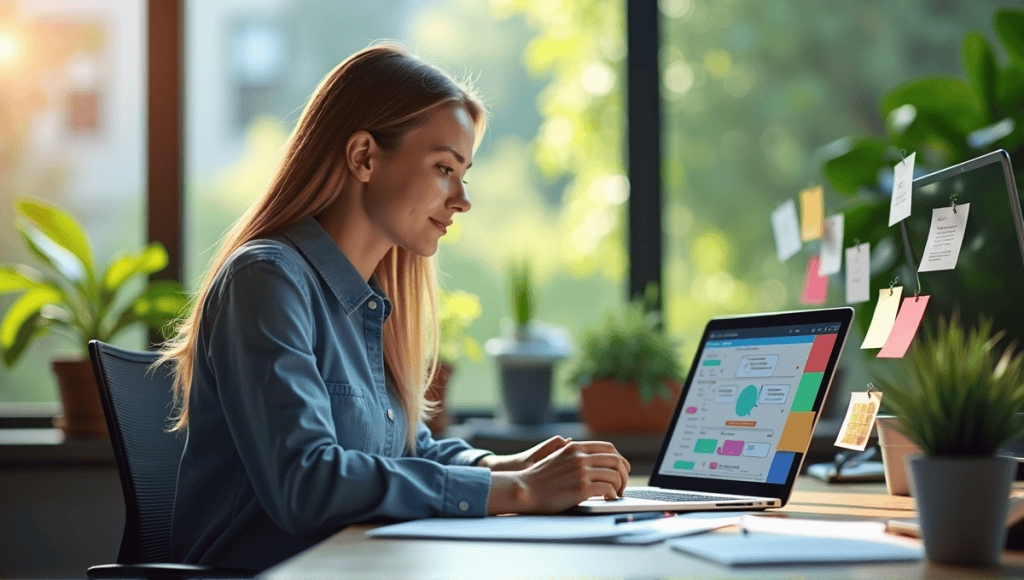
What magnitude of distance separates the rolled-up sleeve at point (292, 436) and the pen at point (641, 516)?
17 centimetres

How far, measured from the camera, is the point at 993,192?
1.23m

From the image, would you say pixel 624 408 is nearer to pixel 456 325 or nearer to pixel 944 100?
pixel 456 325

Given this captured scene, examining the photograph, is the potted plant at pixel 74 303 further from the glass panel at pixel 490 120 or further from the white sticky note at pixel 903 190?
the white sticky note at pixel 903 190

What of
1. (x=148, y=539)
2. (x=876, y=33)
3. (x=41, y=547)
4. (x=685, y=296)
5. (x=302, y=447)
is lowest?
(x=41, y=547)

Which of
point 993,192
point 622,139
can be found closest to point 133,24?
point 622,139

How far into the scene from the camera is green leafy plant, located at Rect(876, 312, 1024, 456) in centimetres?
80

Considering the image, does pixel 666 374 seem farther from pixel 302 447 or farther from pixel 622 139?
pixel 302 447

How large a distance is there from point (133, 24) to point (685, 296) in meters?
1.88

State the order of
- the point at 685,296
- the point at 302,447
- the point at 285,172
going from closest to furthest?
the point at 302,447
the point at 285,172
the point at 685,296

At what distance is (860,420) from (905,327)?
157 millimetres

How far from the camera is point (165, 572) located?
1.09 meters

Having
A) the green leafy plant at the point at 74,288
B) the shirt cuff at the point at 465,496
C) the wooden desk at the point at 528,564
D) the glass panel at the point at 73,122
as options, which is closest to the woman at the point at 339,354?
the shirt cuff at the point at 465,496

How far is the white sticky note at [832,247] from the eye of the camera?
166 centimetres

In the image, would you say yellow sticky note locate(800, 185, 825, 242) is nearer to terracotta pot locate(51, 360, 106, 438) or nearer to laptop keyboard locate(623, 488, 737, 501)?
laptop keyboard locate(623, 488, 737, 501)
